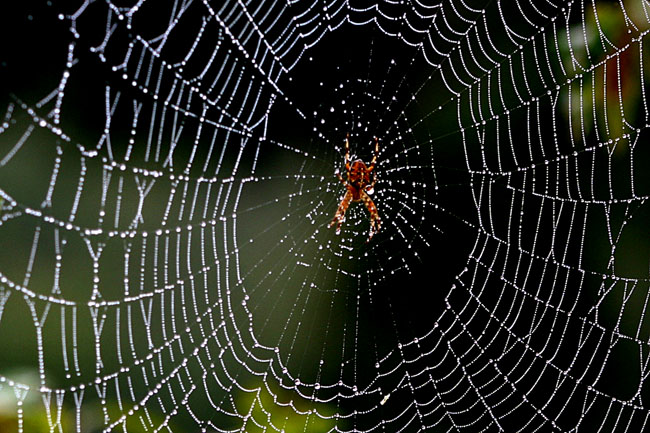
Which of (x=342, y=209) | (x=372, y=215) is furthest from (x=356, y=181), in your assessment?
(x=372, y=215)

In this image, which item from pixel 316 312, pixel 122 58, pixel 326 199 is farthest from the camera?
pixel 316 312

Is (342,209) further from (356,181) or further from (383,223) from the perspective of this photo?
(383,223)

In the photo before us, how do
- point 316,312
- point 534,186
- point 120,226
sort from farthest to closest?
1. point 120,226
2. point 316,312
3. point 534,186

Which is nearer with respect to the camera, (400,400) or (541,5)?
(541,5)

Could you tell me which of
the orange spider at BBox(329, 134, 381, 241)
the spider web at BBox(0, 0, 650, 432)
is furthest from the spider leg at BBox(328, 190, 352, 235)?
the spider web at BBox(0, 0, 650, 432)

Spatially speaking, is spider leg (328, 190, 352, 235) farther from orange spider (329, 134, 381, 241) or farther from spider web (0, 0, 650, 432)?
spider web (0, 0, 650, 432)

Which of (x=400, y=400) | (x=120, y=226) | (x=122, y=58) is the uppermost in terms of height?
(x=122, y=58)

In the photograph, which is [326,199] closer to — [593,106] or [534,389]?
[593,106]

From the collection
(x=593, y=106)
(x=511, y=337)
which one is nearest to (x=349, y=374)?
(x=511, y=337)

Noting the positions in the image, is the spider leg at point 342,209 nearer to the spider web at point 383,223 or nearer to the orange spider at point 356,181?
the orange spider at point 356,181

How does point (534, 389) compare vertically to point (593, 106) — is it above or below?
below
